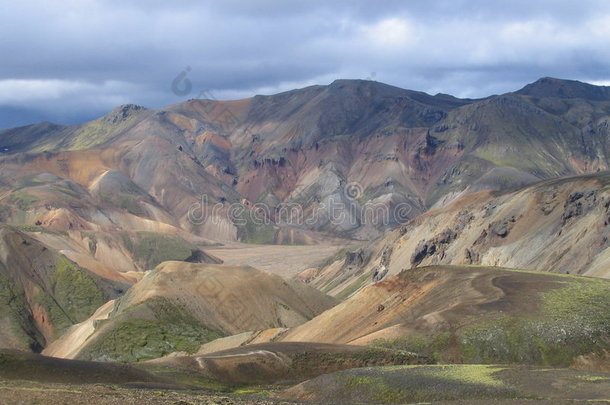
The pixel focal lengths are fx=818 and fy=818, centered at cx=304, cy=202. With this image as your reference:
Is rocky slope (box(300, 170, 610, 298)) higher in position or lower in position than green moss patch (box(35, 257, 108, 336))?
higher

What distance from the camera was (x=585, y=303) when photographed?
72.2m

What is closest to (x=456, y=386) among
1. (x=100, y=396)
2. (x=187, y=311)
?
(x=100, y=396)

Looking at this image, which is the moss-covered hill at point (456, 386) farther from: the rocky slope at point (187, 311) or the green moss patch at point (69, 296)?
the green moss patch at point (69, 296)

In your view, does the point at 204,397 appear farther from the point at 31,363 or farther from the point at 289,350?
the point at 289,350

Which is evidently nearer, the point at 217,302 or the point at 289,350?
the point at 289,350

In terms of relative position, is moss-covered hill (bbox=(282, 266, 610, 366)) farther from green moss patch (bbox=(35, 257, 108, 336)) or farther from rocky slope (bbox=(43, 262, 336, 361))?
green moss patch (bbox=(35, 257, 108, 336))

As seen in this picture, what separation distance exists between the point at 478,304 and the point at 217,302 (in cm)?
5598

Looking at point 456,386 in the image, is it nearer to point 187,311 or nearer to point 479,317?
point 479,317

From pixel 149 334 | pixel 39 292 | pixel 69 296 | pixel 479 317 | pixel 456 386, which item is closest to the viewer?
pixel 456 386

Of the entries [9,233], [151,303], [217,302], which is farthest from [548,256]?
[9,233]

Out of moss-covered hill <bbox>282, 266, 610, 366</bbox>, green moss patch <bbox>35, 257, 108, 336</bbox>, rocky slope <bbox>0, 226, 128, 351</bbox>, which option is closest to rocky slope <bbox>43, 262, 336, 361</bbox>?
rocky slope <bbox>0, 226, 128, 351</bbox>

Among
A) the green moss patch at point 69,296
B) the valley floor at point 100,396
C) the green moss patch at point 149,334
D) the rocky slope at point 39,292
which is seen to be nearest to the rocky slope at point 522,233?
the green moss patch at point 149,334

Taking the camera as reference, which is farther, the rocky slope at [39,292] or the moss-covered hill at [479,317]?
the rocky slope at [39,292]

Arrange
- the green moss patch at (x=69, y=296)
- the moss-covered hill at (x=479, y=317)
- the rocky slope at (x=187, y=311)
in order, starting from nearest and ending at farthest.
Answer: the moss-covered hill at (x=479, y=317)
the rocky slope at (x=187, y=311)
the green moss patch at (x=69, y=296)
